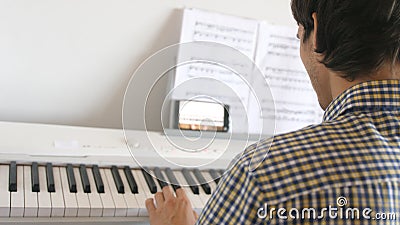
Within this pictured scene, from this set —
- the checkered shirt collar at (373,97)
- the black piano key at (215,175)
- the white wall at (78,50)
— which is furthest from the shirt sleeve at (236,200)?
the white wall at (78,50)

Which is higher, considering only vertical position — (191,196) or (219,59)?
(219,59)

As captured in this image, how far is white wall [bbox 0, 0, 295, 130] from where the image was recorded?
156cm

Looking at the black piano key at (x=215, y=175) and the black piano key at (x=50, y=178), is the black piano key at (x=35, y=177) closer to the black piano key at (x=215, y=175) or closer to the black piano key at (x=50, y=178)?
the black piano key at (x=50, y=178)

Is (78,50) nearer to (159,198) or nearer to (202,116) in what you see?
(202,116)

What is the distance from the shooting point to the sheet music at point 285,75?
5.85ft

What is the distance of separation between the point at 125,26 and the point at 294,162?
108 cm

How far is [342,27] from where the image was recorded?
79cm

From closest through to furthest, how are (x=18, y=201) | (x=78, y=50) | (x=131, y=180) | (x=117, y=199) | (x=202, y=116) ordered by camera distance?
(x=18, y=201) → (x=117, y=199) → (x=131, y=180) → (x=202, y=116) → (x=78, y=50)

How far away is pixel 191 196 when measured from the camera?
1.35 metres

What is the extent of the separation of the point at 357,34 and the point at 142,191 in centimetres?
74

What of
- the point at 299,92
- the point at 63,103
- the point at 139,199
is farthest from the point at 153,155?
the point at 299,92

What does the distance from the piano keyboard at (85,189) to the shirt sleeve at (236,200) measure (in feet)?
1.67

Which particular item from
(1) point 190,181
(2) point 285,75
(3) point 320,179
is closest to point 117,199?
(1) point 190,181

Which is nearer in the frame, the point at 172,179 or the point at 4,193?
the point at 4,193
